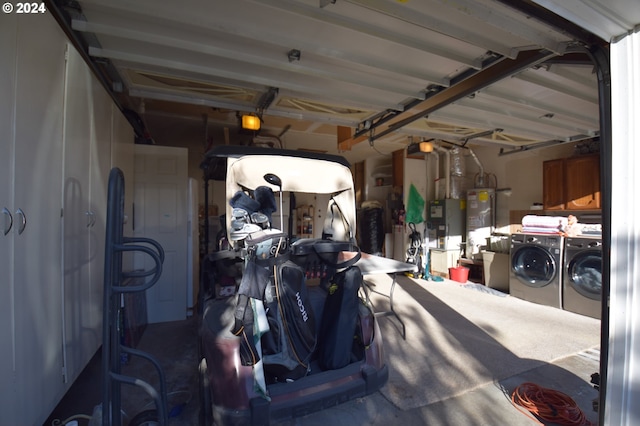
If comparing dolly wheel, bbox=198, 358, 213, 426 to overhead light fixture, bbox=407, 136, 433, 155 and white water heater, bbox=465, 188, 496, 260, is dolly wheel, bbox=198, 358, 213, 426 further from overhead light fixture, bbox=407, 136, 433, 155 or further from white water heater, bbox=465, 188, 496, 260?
white water heater, bbox=465, 188, 496, 260

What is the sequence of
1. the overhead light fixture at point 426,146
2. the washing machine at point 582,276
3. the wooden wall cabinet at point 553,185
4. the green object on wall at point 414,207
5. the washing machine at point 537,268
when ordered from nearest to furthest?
the washing machine at point 582,276 → the washing machine at point 537,268 → the wooden wall cabinet at point 553,185 → the overhead light fixture at point 426,146 → the green object on wall at point 414,207

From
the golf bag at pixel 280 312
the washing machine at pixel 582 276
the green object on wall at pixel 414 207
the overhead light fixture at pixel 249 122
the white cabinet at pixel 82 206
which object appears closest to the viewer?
the golf bag at pixel 280 312

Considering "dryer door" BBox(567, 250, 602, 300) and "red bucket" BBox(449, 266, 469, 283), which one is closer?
"dryer door" BBox(567, 250, 602, 300)

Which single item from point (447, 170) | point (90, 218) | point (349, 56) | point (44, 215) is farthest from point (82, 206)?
point (447, 170)

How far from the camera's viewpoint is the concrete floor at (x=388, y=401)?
6.49 ft

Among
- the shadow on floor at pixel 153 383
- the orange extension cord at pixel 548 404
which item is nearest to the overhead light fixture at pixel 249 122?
the shadow on floor at pixel 153 383

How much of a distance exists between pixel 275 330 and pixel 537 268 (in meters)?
4.72

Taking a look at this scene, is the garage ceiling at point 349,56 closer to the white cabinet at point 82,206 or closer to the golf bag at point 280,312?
the white cabinet at point 82,206

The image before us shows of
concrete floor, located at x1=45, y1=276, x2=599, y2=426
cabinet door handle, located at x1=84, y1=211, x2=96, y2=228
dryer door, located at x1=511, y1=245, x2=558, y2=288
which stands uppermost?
cabinet door handle, located at x1=84, y1=211, x2=96, y2=228

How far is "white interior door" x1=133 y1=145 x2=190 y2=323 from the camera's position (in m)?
3.62

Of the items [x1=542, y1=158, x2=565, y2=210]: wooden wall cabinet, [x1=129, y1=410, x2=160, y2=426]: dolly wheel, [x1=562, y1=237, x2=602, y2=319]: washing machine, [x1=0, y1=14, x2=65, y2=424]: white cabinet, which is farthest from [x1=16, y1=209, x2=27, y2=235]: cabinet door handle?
[x1=542, y1=158, x2=565, y2=210]: wooden wall cabinet

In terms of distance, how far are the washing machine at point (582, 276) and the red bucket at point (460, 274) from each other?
1.68m

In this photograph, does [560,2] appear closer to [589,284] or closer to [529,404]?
[529,404]

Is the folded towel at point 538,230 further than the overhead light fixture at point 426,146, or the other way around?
the overhead light fixture at point 426,146
